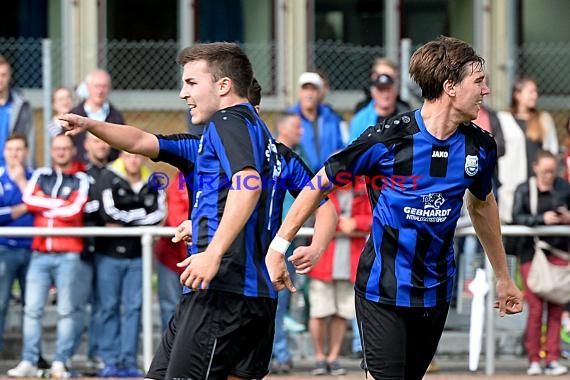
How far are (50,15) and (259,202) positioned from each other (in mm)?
8470

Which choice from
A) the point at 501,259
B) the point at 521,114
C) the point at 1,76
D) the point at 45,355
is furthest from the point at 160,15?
the point at 501,259

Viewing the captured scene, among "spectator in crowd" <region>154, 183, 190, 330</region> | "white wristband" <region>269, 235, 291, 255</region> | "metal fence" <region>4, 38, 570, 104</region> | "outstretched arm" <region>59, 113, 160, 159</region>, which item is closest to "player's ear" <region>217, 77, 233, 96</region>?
"outstretched arm" <region>59, 113, 160, 159</region>

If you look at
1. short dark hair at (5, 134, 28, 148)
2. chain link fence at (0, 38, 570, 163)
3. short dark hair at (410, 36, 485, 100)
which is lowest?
short dark hair at (5, 134, 28, 148)

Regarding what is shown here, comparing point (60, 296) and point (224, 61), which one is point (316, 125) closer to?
point (60, 296)

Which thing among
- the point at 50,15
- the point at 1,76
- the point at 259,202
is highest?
the point at 50,15

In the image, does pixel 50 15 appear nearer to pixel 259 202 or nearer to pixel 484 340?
pixel 484 340

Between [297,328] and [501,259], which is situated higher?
[501,259]

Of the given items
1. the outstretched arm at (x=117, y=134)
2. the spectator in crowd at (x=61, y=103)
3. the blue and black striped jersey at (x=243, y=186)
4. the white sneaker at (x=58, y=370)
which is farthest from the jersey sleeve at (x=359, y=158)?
the spectator in crowd at (x=61, y=103)

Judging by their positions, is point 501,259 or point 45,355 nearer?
point 501,259

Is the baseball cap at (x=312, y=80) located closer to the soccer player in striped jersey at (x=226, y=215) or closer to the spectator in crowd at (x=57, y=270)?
the spectator in crowd at (x=57, y=270)

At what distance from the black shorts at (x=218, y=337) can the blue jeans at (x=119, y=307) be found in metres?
3.94

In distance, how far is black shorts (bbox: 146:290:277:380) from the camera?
17.0 feet

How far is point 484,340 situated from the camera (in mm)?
9398

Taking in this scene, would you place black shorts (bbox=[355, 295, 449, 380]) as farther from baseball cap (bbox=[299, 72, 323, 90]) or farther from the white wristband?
baseball cap (bbox=[299, 72, 323, 90])
